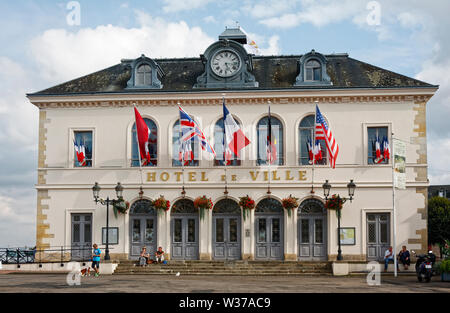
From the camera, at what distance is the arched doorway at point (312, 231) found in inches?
1070

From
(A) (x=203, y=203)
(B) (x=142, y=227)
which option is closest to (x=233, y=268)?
(A) (x=203, y=203)

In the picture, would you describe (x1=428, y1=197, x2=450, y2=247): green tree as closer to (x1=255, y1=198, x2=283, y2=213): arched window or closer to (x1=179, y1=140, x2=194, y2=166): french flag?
(x1=255, y1=198, x2=283, y2=213): arched window

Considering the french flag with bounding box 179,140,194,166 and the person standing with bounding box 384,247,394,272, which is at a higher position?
the french flag with bounding box 179,140,194,166

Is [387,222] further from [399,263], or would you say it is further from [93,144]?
[93,144]

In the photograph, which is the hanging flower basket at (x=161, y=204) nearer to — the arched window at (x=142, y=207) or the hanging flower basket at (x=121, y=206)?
the arched window at (x=142, y=207)

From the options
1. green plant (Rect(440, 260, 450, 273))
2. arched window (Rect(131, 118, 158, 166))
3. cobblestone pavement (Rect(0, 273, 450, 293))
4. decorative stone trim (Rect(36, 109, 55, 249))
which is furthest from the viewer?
arched window (Rect(131, 118, 158, 166))

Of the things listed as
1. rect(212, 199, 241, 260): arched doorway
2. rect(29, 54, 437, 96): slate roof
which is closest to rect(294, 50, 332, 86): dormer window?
rect(29, 54, 437, 96): slate roof

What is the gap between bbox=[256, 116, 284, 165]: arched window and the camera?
27.8 m

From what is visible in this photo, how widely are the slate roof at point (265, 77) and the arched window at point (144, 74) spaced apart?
0.68 metres

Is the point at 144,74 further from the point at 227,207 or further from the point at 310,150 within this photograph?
the point at 310,150

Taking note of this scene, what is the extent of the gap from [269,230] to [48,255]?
10.4 meters

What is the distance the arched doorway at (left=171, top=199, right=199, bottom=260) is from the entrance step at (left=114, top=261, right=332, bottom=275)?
1187 millimetres
